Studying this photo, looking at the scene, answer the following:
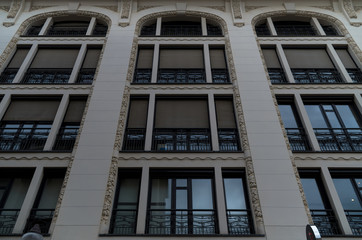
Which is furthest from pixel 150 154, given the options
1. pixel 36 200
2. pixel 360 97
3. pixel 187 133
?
pixel 360 97

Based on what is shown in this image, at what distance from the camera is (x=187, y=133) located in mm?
10164

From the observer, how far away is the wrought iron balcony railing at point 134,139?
9.83 metres

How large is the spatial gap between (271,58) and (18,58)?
36.5ft

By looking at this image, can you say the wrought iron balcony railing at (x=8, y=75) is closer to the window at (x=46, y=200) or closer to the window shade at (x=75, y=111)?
the window shade at (x=75, y=111)

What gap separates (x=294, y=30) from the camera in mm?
14859

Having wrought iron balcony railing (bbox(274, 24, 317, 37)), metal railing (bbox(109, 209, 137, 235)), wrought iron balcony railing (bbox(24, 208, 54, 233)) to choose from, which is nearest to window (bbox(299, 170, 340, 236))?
metal railing (bbox(109, 209, 137, 235))

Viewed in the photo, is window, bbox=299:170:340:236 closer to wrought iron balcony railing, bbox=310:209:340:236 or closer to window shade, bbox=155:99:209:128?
wrought iron balcony railing, bbox=310:209:340:236

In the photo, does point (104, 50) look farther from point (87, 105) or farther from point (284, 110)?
point (284, 110)

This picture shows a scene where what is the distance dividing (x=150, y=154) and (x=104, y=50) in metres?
5.80

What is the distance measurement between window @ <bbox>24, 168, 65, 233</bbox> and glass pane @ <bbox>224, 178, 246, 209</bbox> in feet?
16.4

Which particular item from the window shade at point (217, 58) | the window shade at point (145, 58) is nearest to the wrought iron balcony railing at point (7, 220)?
the window shade at point (145, 58)

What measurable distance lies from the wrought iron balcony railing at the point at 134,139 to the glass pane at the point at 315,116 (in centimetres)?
602

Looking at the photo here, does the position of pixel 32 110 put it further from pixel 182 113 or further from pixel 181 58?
pixel 181 58

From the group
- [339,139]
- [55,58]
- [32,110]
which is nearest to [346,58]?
[339,139]
